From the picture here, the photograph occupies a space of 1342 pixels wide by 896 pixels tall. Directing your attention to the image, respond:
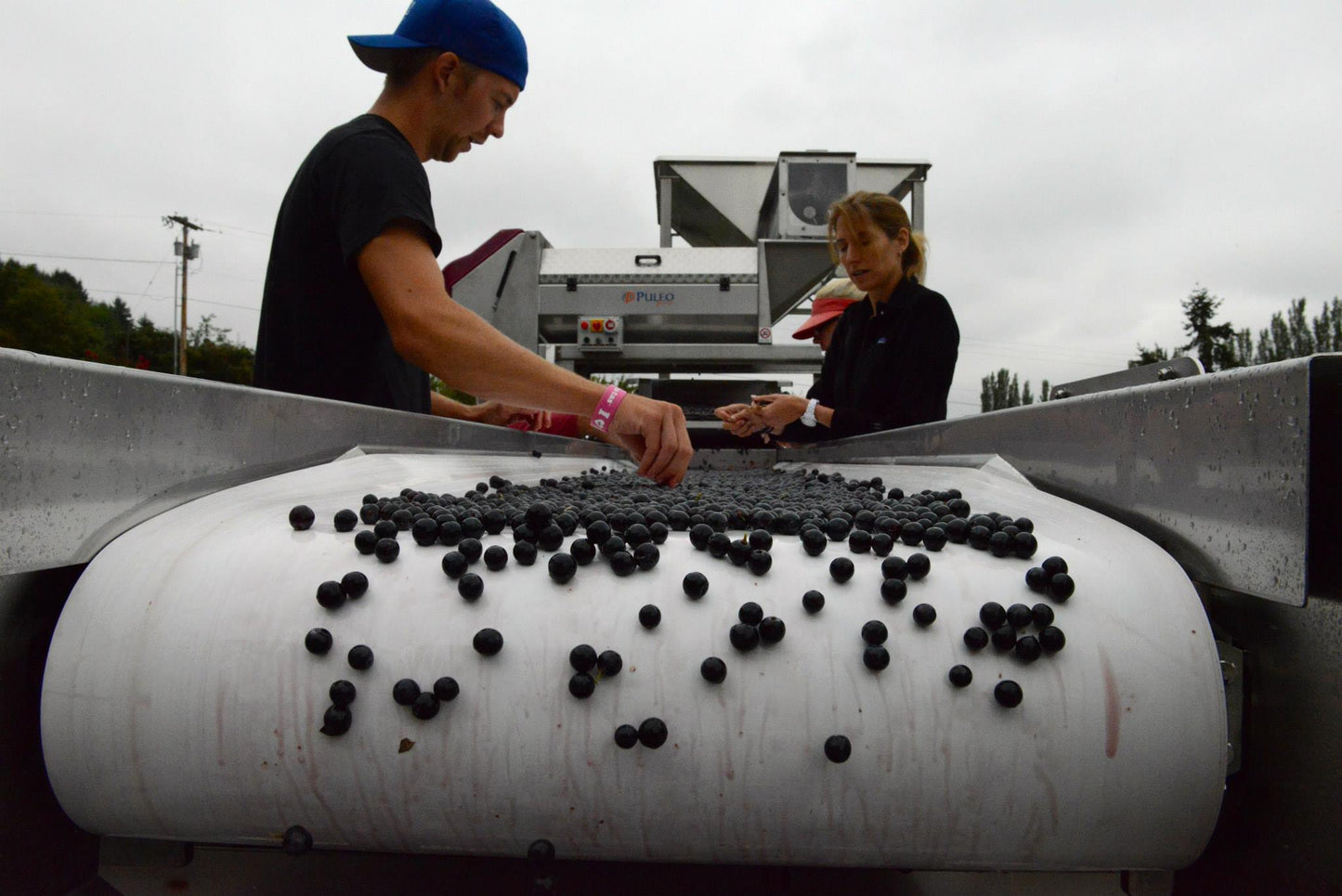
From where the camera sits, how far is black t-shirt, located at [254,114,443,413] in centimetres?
139

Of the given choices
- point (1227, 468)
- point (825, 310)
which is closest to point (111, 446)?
point (1227, 468)

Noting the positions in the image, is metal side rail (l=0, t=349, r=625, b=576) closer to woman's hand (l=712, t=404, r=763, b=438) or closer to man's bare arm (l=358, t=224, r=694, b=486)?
man's bare arm (l=358, t=224, r=694, b=486)

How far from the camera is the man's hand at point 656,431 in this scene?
1348 millimetres

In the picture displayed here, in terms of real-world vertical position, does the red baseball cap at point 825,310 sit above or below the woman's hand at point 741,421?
above

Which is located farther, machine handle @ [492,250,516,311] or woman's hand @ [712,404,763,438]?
machine handle @ [492,250,516,311]

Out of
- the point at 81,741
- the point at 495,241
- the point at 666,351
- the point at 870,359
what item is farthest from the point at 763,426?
the point at 81,741

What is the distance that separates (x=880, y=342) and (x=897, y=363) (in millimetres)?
117

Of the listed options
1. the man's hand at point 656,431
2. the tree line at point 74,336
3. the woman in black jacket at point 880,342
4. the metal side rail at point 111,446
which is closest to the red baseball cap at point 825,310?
the woman in black jacket at point 880,342

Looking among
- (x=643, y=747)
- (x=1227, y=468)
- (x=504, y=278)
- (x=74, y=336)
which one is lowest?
(x=643, y=747)

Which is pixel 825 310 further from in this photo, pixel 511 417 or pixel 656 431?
pixel 656 431

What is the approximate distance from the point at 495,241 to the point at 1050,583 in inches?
149

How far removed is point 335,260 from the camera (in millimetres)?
1515

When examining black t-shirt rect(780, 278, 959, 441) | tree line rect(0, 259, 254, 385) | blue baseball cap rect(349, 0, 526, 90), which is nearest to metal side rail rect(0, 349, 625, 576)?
blue baseball cap rect(349, 0, 526, 90)

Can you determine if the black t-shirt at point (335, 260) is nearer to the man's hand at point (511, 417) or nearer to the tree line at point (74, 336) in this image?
the man's hand at point (511, 417)
